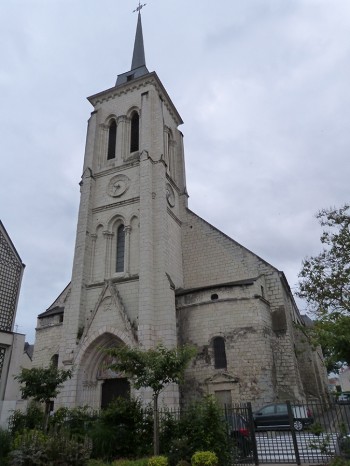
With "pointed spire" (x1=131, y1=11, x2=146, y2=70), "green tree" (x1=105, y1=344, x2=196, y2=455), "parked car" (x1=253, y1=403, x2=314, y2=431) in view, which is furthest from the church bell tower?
"green tree" (x1=105, y1=344, x2=196, y2=455)

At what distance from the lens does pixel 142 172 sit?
2359 cm

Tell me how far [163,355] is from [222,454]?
322 cm

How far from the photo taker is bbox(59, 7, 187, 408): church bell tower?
19.5m

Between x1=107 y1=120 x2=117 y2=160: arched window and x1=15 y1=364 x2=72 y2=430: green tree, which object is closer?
x1=15 y1=364 x2=72 y2=430: green tree

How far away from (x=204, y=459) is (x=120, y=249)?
51.1ft

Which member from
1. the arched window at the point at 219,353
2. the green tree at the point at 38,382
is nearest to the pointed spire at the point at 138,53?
the arched window at the point at 219,353

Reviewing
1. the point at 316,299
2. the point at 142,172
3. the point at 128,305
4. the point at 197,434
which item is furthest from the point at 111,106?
the point at 197,434

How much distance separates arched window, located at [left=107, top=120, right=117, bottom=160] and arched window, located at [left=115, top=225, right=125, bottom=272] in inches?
252

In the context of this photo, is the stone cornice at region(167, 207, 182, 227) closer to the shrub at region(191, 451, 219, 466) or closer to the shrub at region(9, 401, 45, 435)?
the shrub at region(9, 401, 45, 435)

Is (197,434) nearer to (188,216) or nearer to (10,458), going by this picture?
(10,458)

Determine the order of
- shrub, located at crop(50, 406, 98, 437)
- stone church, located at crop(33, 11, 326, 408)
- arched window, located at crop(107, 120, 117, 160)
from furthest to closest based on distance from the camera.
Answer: arched window, located at crop(107, 120, 117, 160) < stone church, located at crop(33, 11, 326, 408) < shrub, located at crop(50, 406, 98, 437)

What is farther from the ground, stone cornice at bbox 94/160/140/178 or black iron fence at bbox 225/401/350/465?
stone cornice at bbox 94/160/140/178

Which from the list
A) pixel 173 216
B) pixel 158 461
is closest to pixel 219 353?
pixel 173 216

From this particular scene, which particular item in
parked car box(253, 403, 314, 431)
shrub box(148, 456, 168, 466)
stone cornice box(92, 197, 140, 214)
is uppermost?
stone cornice box(92, 197, 140, 214)
